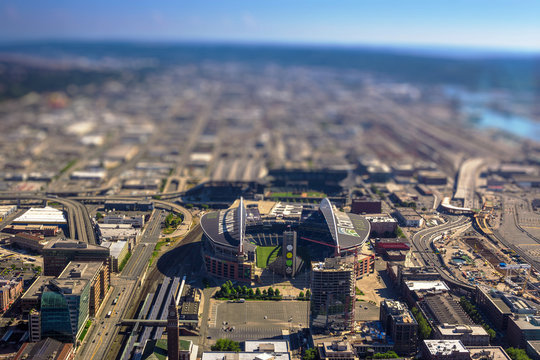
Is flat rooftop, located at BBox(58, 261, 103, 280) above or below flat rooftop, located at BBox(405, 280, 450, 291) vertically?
above

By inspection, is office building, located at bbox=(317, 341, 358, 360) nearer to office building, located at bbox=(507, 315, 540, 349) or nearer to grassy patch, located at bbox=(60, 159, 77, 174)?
office building, located at bbox=(507, 315, 540, 349)

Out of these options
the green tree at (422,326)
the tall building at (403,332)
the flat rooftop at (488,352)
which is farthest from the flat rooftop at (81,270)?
the flat rooftop at (488,352)

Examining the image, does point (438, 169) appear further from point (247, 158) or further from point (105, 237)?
point (105, 237)

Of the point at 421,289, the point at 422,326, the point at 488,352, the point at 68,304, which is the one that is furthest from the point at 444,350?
the point at 68,304

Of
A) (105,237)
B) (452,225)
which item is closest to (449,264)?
(452,225)

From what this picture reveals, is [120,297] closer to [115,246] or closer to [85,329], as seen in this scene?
[85,329]

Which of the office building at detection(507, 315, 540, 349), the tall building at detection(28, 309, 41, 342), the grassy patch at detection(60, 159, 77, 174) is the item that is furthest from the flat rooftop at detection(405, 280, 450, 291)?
the grassy patch at detection(60, 159, 77, 174)
